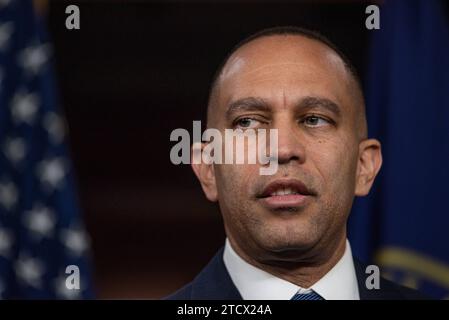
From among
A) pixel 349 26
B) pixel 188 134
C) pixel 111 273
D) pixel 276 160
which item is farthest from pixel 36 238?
pixel 349 26

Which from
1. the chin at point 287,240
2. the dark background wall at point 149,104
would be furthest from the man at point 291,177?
the dark background wall at point 149,104

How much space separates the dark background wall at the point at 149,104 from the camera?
62.4 inches

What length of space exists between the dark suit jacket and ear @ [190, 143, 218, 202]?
11cm

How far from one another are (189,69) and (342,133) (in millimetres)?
392

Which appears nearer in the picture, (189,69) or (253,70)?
(253,70)

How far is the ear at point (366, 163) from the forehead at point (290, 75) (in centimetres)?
11

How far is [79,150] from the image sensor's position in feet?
5.98

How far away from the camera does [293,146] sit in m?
1.36

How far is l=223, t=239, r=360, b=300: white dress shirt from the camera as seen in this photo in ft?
4.56
